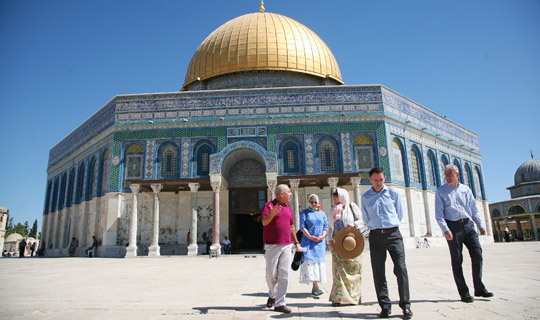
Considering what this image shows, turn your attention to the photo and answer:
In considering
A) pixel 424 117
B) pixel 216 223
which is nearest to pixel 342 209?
pixel 216 223

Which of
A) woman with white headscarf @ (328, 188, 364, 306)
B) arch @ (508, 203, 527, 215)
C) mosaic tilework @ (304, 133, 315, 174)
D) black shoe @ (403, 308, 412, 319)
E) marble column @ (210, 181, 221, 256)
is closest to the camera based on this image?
black shoe @ (403, 308, 412, 319)

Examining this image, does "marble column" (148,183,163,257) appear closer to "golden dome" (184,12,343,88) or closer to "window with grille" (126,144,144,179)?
"window with grille" (126,144,144,179)

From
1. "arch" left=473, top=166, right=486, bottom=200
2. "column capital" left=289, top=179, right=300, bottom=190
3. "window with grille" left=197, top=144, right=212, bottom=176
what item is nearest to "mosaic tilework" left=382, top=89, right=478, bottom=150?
"arch" left=473, top=166, right=486, bottom=200

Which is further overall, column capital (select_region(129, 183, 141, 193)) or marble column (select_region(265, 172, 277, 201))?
marble column (select_region(265, 172, 277, 201))

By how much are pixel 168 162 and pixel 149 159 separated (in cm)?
91

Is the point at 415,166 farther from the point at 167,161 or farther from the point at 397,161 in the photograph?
the point at 167,161

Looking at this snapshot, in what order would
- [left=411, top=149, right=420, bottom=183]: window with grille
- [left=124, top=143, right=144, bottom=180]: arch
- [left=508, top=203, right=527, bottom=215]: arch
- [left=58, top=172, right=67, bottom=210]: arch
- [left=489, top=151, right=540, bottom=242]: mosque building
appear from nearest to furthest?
[left=124, top=143, right=144, bottom=180]: arch < [left=411, top=149, right=420, bottom=183]: window with grille < [left=58, top=172, right=67, bottom=210]: arch < [left=489, top=151, right=540, bottom=242]: mosque building < [left=508, top=203, right=527, bottom=215]: arch

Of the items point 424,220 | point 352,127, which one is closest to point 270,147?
point 352,127

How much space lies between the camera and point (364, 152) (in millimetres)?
17922

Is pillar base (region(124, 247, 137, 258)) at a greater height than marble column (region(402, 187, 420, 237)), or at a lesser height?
lesser

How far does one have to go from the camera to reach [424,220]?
19250 mm

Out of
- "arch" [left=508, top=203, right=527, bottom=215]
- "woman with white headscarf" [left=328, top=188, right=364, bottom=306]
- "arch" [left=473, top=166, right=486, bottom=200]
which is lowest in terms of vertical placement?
"woman with white headscarf" [left=328, top=188, right=364, bottom=306]

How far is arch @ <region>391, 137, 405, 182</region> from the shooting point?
18.2 metres

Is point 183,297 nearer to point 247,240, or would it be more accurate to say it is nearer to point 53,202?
point 247,240
